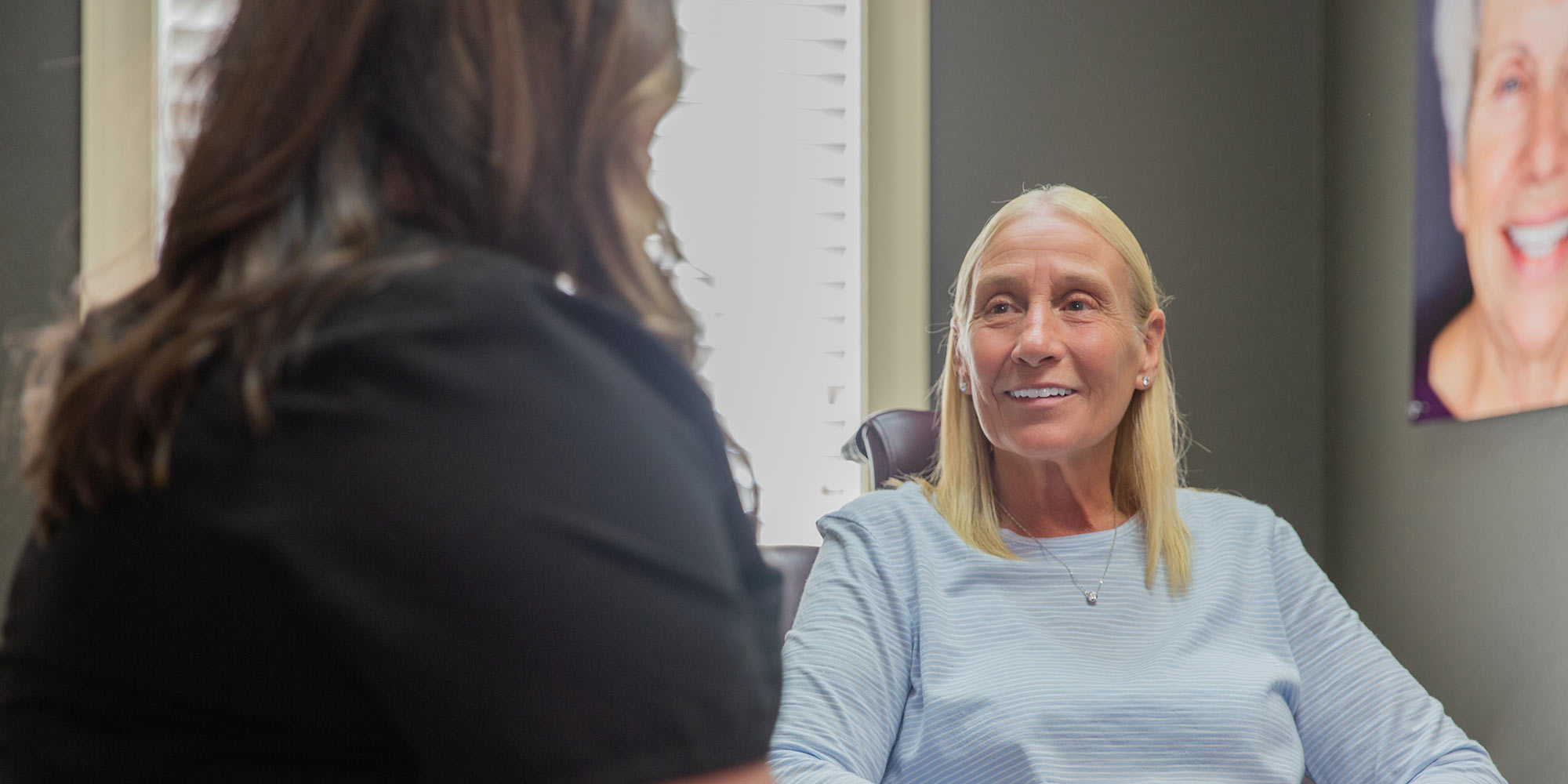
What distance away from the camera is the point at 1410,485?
2613 millimetres

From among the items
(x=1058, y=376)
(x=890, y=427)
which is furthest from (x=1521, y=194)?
(x=890, y=427)

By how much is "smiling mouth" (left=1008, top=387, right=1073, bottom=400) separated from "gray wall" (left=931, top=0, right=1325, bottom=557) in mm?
1139

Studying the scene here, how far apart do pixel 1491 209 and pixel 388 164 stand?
7.21 feet

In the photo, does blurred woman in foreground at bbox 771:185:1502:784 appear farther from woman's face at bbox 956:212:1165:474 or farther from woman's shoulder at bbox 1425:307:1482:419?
woman's shoulder at bbox 1425:307:1482:419

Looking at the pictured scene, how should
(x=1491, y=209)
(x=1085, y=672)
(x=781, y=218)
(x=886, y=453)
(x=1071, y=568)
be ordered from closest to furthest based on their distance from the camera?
(x=1085, y=672)
(x=1071, y=568)
(x=886, y=453)
(x=1491, y=209)
(x=781, y=218)

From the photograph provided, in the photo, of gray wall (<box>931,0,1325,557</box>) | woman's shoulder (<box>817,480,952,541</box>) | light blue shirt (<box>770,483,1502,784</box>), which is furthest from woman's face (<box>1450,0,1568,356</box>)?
woman's shoulder (<box>817,480,952,541</box>)

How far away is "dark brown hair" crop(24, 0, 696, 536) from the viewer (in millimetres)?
599

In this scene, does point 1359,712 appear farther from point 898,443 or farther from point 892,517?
point 898,443

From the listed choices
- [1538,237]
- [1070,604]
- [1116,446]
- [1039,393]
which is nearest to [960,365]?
[1039,393]

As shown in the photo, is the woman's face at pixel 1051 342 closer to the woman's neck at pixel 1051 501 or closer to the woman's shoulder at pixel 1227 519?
the woman's neck at pixel 1051 501

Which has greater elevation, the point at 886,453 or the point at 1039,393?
the point at 1039,393

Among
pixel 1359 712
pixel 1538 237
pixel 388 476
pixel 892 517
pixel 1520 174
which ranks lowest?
pixel 1359 712

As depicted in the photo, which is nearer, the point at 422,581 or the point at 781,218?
the point at 422,581

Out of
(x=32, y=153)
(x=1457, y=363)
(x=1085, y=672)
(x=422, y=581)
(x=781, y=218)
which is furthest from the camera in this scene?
(x=781, y=218)
